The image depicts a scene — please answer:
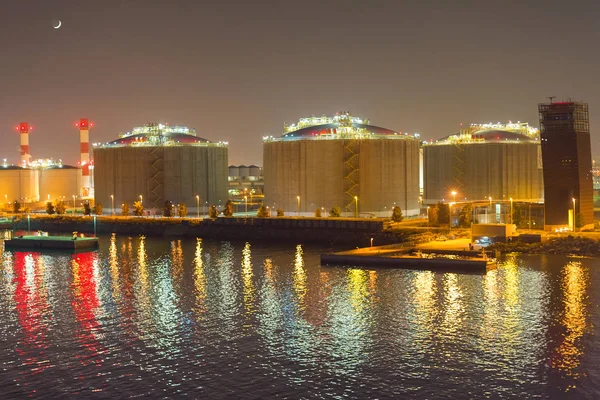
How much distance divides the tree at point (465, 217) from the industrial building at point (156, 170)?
21515 mm

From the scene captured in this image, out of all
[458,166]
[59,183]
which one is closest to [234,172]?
[59,183]

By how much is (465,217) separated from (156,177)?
83.7 ft

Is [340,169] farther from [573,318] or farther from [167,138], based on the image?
[573,318]

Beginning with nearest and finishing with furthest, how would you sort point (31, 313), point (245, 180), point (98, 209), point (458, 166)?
point (31, 313) → point (458, 166) → point (98, 209) → point (245, 180)

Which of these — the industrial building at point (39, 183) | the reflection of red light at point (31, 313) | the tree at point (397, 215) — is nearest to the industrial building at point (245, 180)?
the industrial building at point (39, 183)

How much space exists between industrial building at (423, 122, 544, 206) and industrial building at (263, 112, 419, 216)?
324 inches

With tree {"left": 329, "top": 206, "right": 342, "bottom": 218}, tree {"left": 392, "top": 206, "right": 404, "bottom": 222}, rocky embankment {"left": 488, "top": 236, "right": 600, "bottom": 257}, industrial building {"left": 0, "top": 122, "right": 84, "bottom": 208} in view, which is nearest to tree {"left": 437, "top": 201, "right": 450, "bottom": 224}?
tree {"left": 392, "top": 206, "right": 404, "bottom": 222}

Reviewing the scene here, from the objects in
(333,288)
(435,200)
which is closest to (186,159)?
(435,200)

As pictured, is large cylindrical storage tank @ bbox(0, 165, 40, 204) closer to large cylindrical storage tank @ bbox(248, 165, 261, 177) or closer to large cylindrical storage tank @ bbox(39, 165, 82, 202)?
large cylindrical storage tank @ bbox(39, 165, 82, 202)

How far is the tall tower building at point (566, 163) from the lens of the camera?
39.6 meters

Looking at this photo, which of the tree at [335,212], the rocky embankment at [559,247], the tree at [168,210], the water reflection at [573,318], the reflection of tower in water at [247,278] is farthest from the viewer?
the tree at [168,210]

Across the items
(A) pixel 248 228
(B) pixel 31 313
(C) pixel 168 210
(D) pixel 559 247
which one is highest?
(C) pixel 168 210

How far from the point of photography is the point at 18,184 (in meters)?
78.3

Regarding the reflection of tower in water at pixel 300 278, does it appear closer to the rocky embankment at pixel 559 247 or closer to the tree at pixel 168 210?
the rocky embankment at pixel 559 247
